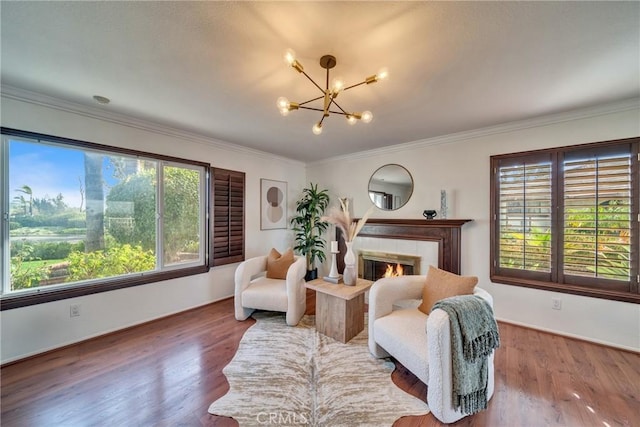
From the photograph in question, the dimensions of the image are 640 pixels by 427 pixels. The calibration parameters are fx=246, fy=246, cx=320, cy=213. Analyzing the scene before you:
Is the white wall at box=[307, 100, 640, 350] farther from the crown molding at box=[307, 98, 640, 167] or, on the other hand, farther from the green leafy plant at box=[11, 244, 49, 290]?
the green leafy plant at box=[11, 244, 49, 290]

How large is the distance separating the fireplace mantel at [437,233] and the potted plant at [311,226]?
4.07ft

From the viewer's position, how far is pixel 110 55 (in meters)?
1.72

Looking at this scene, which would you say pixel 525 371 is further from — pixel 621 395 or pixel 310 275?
pixel 310 275

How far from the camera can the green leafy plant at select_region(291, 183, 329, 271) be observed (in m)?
4.68

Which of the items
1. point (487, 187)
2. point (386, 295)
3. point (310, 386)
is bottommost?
point (310, 386)

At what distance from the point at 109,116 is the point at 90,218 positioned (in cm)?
114

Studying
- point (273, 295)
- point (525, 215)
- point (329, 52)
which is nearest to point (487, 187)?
point (525, 215)

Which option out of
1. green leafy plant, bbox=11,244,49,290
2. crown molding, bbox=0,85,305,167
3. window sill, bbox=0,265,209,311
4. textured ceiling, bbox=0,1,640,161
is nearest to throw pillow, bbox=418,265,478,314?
textured ceiling, bbox=0,1,640,161

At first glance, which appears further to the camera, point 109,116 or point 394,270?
point 394,270

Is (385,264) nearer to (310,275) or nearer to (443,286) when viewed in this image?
(310,275)

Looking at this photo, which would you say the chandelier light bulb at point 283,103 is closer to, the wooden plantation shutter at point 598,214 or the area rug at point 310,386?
the area rug at point 310,386

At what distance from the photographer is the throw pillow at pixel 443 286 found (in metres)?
1.96

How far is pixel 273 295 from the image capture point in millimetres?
2910

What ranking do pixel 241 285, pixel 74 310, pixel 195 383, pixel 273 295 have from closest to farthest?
pixel 195 383
pixel 74 310
pixel 273 295
pixel 241 285
